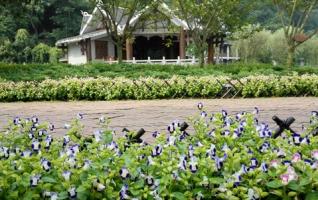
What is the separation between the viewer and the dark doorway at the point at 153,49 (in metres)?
36.3

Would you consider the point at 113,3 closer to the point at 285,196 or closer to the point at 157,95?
the point at 157,95

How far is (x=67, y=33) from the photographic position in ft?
156

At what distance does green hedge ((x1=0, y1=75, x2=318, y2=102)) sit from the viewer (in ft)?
42.1

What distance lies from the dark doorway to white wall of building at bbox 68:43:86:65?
420 centimetres

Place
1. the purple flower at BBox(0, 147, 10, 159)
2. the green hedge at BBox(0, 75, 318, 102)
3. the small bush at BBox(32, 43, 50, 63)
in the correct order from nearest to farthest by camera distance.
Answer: the purple flower at BBox(0, 147, 10, 159), the green hedge at BBox(0, 75, 318, 102), the small bush at BBox(32, 43, 50, 63)

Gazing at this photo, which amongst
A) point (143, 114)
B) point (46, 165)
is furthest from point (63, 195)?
point (143, 114)

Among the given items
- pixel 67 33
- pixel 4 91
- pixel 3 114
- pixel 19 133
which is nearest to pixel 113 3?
pixel 4 91

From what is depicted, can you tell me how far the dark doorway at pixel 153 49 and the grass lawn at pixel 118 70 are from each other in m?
16.5

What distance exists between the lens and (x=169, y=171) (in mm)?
2211

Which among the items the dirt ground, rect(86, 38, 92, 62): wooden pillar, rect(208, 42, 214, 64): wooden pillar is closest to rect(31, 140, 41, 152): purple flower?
the dirt ground

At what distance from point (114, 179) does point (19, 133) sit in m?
1.23

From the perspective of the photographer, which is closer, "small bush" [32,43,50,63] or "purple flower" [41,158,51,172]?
"purple flower" [41,158,51,172]

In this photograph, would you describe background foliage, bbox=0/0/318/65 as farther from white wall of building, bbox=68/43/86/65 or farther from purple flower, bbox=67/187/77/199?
purple flower, bbox=67/187/77/199

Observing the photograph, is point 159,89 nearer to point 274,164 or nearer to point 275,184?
point 274,164
